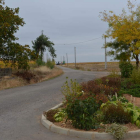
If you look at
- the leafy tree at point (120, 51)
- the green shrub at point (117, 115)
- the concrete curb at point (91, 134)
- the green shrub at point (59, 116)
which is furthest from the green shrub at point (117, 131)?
the leafy tree at point (120, 51)

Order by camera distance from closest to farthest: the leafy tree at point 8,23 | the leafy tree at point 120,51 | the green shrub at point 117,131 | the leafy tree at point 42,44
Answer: the green shrub at point 117,131
the leafy tree at point 8,23
the leafy tree at point 120,51
the leafy tree at point 42,44

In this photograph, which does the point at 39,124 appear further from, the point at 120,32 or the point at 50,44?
the point at 50,44

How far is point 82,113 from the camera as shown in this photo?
17.7 feet

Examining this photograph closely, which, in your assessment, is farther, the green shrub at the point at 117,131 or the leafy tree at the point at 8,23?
the leafy tree at the point at 8,23

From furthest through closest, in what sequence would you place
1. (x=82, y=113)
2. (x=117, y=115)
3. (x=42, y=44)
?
(x=42, y=44), (x=117, y=115), (x=82, y=113)

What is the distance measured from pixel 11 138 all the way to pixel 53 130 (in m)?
1.09

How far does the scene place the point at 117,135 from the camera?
5031mm

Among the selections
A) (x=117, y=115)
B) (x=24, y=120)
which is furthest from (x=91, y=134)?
(x=24, y=120)

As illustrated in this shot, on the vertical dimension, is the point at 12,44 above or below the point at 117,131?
above

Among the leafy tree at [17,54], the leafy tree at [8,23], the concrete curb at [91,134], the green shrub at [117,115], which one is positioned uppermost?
the leafy tree at [8,23]

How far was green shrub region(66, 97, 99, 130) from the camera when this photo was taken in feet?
17.6

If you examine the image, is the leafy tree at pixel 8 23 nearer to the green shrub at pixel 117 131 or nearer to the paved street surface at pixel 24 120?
the paved street surface at pixel 24 120

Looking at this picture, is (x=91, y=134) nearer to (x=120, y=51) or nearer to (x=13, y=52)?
(x=13, y=52)

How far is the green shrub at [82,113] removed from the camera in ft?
17.6
